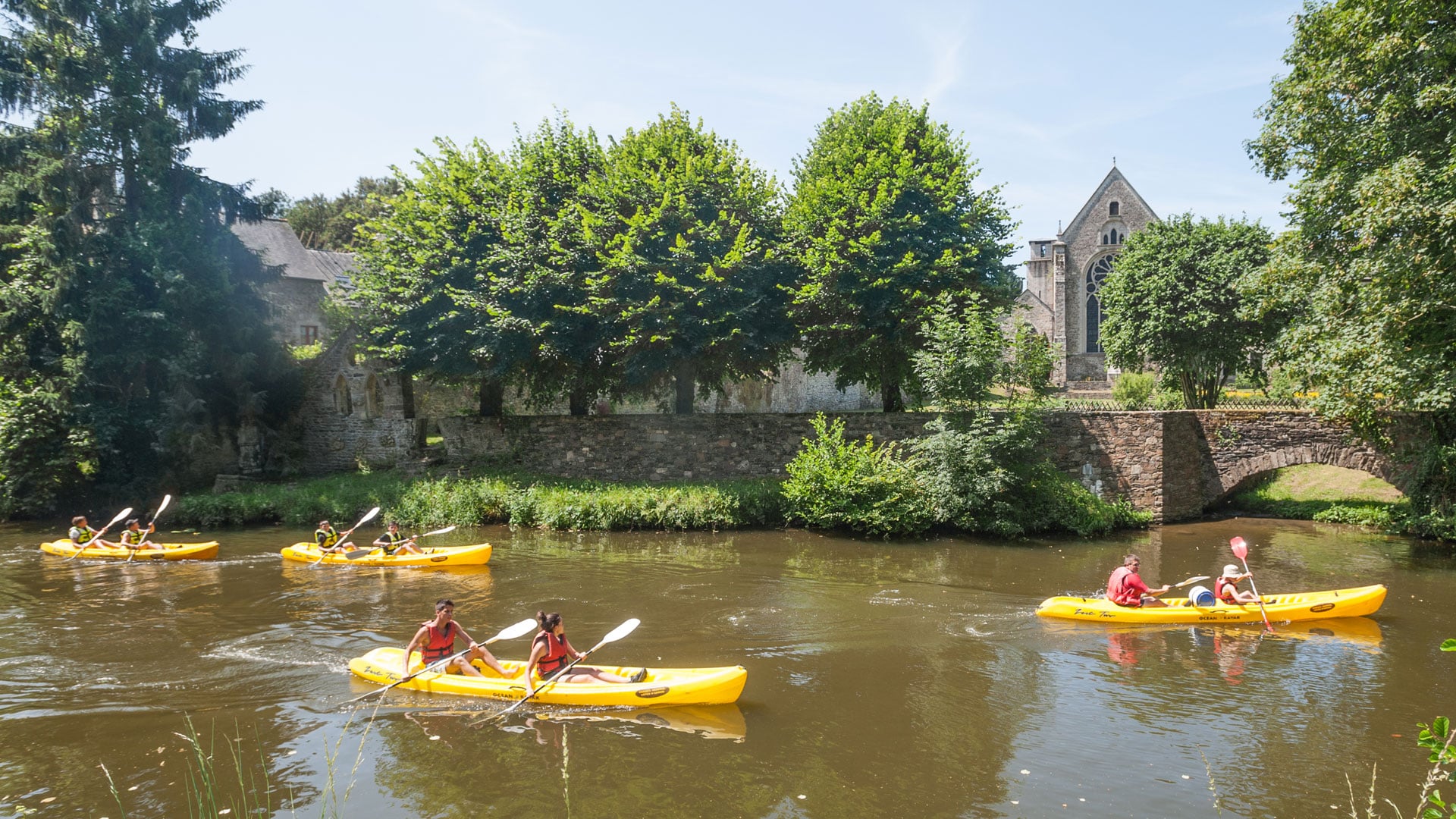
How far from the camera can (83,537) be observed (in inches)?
699

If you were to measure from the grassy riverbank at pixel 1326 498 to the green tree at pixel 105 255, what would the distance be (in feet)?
91.1

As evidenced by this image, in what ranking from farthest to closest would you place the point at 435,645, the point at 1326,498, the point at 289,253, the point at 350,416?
the point at 289,253
the point at 350,416
the point at 1326,498
the point at 435,645

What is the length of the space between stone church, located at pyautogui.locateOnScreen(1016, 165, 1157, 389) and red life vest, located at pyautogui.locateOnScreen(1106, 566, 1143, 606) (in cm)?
3200

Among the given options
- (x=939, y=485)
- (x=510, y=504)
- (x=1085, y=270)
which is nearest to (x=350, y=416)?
(x=510, y=504)

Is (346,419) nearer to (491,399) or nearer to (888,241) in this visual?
(491,399)

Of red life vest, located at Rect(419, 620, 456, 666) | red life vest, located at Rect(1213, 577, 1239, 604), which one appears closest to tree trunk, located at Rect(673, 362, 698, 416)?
red life vest, located at Rect(419, 620, 456, 666)

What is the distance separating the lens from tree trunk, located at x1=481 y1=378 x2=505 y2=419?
83.6ft

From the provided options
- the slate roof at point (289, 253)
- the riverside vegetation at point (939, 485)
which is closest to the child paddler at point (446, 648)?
the riverside vegetation at point (939, 485)

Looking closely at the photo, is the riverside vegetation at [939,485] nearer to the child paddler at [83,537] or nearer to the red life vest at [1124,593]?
the red life vest at [1124,593]

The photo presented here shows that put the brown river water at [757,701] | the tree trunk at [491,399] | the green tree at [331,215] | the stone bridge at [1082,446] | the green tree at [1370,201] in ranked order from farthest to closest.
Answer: the green tree at [331,215] → the tree trunk at [491,399] → the stone bridge at [1082,446] → the green tree at [1370,201] → the brown river water at [757,701]

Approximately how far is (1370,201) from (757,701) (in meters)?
12.4

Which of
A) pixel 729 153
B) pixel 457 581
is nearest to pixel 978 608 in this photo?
pixel 457 581

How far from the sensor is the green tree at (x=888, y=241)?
20.2 m

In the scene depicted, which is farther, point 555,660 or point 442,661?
point 442,661
